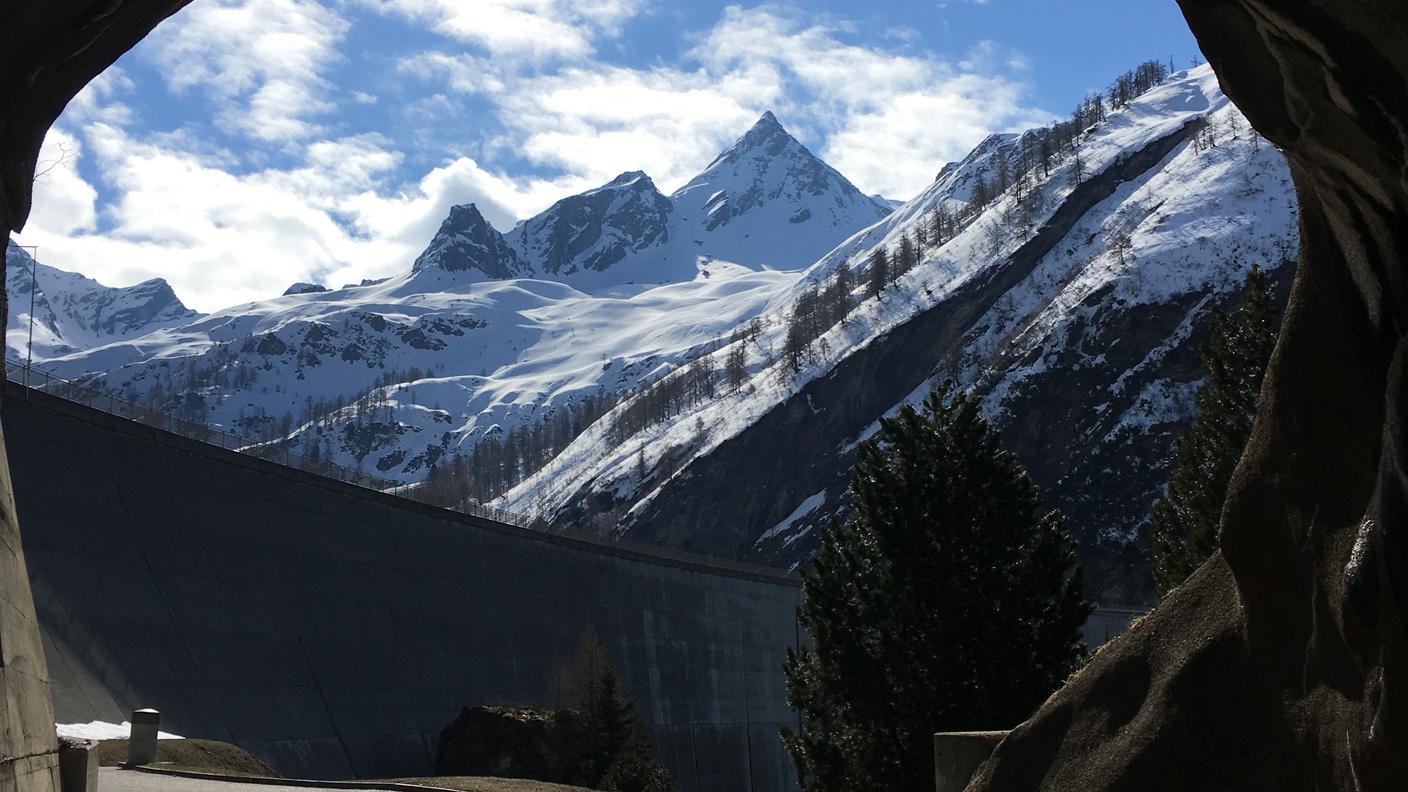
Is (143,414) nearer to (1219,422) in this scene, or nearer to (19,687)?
(1219,422)

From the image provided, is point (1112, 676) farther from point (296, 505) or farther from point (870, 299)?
point (870, 299)

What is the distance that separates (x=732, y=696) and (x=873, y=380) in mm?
72174

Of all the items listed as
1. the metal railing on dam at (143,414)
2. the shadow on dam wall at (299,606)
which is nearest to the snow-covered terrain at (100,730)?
the shadow on dam wall at (299,606)

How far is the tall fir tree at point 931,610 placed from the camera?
73.6 feet

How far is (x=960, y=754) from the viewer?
11.4 metres

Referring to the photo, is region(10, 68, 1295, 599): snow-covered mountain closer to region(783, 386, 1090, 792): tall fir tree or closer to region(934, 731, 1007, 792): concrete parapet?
region(783, 386, 1090, 792): tall fir tree

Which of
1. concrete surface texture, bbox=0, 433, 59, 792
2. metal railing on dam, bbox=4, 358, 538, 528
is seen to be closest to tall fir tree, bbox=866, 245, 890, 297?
metal railing on dam, bbox=4, 358, 538, 528

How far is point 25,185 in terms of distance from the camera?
1022 cm

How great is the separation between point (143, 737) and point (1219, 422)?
21364 millimetres

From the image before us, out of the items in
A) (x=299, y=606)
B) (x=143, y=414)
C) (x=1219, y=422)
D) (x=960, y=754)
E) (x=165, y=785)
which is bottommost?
(x=960, y=754)

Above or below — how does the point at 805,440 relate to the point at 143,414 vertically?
above

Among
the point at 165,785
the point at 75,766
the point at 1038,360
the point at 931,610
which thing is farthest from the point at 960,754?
the point at 1038,360

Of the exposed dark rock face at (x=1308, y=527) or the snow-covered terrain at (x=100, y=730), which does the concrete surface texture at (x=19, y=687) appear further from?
the snow-covered terrain at (x=100, y=730)

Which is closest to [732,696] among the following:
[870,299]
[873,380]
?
[873,380]
